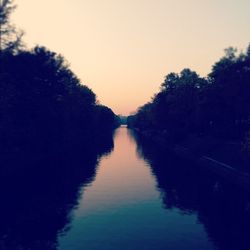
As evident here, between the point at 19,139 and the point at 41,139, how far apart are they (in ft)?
31.0

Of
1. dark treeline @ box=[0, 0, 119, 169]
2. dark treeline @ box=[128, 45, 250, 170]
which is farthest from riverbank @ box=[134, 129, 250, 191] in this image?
dark treeline @ box=[0, 0, 119, 169]

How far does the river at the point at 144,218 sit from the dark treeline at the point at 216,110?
12064 millimetres

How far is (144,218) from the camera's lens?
2803cm

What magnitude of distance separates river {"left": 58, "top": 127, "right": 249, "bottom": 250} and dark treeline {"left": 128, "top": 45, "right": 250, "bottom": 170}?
39.6ft


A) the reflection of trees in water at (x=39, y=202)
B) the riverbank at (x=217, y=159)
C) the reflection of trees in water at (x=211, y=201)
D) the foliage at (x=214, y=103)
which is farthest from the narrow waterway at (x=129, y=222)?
the foliage at (x=214, y=103)

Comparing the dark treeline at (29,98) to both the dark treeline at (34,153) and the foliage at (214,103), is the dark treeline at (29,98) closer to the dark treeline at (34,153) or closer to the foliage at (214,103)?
the dark treeline at (34,153)

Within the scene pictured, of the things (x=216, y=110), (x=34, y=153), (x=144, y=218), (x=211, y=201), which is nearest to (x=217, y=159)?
(x=216, y=110)

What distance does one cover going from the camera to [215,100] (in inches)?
2815

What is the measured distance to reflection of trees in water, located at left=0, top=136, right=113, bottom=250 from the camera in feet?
75.4

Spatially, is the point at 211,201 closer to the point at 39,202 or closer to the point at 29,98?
the point at 39,202

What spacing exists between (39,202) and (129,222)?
984 cm

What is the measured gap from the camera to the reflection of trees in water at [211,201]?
24.2 metres

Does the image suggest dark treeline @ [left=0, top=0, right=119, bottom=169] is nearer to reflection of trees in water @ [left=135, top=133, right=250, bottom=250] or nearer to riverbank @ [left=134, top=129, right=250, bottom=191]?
reflection of trees in water @ [left=135, top=133, right=250, bottom=250]

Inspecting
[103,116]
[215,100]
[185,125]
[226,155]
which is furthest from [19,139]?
[103,116]
